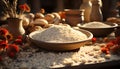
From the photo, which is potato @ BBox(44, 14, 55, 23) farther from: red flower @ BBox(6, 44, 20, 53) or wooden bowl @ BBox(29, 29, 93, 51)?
red flower @ BBox(6, 44, 20, 53)

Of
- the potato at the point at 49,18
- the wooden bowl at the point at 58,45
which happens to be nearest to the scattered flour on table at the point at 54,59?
the wooden bowl at the point at 58,45

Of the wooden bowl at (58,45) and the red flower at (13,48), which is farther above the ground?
the red flower at (13,48)

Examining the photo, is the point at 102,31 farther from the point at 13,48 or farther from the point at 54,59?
the point at 13,48

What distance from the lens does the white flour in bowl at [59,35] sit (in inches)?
54.8

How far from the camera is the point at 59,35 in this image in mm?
1419

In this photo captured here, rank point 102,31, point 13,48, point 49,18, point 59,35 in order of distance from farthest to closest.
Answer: point 49,18, point 102,31, point 59,35, point 13,48

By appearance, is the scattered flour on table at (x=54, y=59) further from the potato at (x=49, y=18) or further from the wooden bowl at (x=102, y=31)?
the potato at (x=49, y=18)

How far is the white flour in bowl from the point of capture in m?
1.39

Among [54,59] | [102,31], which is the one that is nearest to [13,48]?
[54,59]

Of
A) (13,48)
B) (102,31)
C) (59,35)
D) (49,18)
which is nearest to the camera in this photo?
(13,48)

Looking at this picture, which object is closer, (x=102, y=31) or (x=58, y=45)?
(x=58, y=45)

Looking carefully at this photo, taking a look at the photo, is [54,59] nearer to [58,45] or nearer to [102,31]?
[58,45]

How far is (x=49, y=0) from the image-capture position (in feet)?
17.8

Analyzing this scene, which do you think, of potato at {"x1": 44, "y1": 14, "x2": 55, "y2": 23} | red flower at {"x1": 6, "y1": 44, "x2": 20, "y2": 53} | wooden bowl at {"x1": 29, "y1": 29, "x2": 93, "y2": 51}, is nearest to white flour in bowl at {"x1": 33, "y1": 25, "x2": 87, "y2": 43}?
wooden bowl at {"x1": 29, "y1": 29, "x2": 93, "y2": 51}
